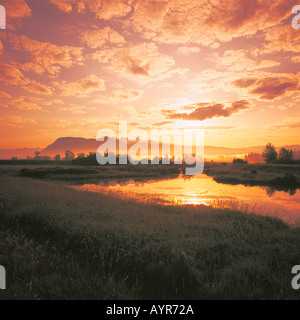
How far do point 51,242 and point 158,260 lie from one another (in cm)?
541

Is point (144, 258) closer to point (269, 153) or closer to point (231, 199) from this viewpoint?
point (231, 199)

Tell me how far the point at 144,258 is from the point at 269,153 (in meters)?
117

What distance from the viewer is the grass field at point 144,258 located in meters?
6.40

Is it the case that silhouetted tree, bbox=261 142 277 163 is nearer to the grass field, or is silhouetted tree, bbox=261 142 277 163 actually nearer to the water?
the water

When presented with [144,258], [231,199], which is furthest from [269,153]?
[144,258]

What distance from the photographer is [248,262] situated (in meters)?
8.16

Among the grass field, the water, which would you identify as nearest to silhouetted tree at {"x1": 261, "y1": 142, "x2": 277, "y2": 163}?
the water

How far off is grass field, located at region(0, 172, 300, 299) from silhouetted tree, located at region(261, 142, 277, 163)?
345 ft

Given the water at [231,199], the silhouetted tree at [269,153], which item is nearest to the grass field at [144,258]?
the water at [231,199]

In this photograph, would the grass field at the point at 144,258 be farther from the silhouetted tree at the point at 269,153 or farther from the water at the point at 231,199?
the silhouetted tree at the point at 269,153

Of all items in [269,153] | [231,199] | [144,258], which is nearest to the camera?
[144,258]

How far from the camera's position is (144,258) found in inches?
330

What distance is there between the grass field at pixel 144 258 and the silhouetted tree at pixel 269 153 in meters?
105
